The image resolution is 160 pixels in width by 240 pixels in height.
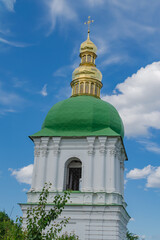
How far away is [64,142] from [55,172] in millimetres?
2066

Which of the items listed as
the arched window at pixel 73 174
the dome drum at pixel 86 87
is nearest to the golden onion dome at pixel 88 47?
the dome drum at pixel 86 87

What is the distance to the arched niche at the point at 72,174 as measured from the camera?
72.2 ft

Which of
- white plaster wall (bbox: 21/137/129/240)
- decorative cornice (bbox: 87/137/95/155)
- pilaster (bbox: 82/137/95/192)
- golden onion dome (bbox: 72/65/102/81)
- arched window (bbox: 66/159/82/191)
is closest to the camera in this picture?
white plaster wall (bbox: 21/137/129/240)

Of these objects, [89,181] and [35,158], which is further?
[35,158]

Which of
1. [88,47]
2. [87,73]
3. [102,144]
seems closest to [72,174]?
[102,144]

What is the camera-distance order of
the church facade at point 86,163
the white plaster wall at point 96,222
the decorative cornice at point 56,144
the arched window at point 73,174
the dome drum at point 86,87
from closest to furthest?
1. the white plaster wall at point 96,222
2. the church facade at point 86,163
3. the decorative cornice at point 56,144
4. the arched window at point 73,174
5. the dome drum at point 86,87

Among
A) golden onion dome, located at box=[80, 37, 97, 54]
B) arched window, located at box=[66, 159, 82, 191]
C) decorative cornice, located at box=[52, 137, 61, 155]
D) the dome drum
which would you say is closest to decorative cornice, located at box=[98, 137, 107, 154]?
arched window, located at box=[66, 159, 82, 191]

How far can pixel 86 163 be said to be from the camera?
21.4 metres

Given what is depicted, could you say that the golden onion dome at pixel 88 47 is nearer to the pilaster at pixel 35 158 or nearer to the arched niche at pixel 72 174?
the pilaster at pixel 35 158

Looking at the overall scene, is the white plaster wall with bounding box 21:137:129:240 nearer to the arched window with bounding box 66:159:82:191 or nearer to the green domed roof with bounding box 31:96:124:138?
the green domed roof with bounding box 31:96:124:138

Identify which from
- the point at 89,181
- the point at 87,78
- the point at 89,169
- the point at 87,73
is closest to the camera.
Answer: the point at 89,181

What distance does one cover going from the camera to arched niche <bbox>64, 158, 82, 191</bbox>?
22.0 m

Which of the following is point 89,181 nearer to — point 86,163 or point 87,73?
point 86,163

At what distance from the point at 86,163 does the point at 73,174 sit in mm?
3790
